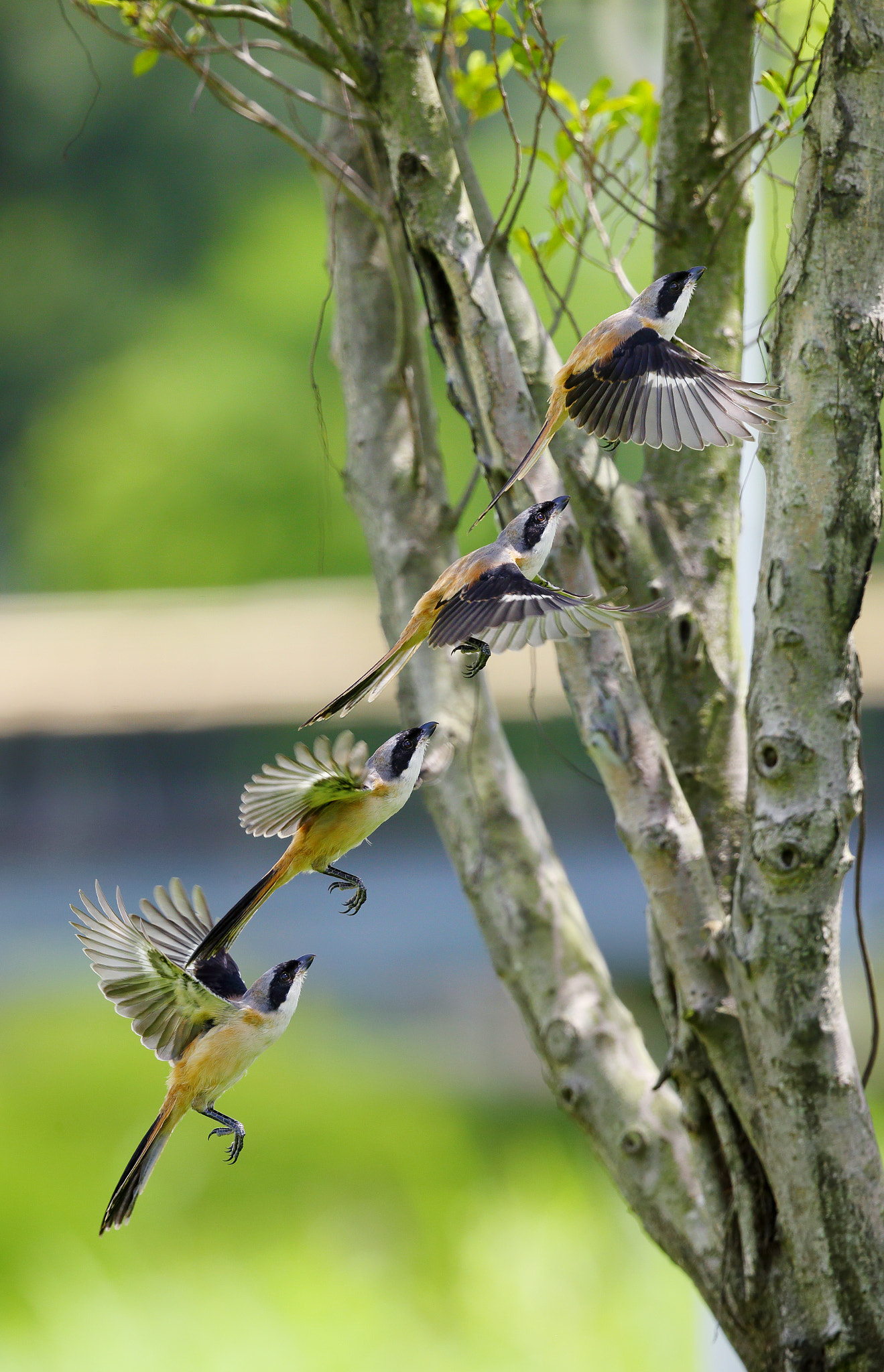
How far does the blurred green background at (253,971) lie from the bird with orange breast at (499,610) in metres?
0.55

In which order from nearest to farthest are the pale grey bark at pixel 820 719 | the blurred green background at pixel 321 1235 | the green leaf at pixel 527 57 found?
1. the pale grey bark at pixel 820 719
2. the green leaf at pixel 527 57
3. the blurred green background at pixel 321 1235

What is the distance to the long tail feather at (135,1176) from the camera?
484 millimetres

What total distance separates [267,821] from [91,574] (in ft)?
16.3

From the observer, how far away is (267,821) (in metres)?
0.47

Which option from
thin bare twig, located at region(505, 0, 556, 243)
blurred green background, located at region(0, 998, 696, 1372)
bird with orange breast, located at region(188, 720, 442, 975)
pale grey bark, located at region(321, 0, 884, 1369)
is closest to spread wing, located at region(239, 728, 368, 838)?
bird with orange breast, located at region(188, 720, 442, 975)

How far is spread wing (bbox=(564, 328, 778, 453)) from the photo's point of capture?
1.59ft

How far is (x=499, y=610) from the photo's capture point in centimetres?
46

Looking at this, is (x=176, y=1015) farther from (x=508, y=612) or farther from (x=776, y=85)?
(x=776, y=85)

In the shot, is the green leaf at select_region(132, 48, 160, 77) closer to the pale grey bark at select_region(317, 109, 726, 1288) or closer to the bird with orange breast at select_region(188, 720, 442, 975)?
the pale grey bark at select_region(317, 109, 726, 1288)

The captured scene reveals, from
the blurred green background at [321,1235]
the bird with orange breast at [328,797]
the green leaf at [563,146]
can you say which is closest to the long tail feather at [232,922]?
the bird with orange breast at [328,797]

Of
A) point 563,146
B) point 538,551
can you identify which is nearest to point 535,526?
point 538,551

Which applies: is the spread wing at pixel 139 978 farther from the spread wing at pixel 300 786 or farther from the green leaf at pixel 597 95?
the green leaf at pixel 597 95

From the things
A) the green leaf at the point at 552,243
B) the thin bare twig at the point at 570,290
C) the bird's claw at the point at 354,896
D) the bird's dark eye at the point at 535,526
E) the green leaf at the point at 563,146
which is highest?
the green leaf at the point at 563,146

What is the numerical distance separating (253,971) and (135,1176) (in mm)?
3088
